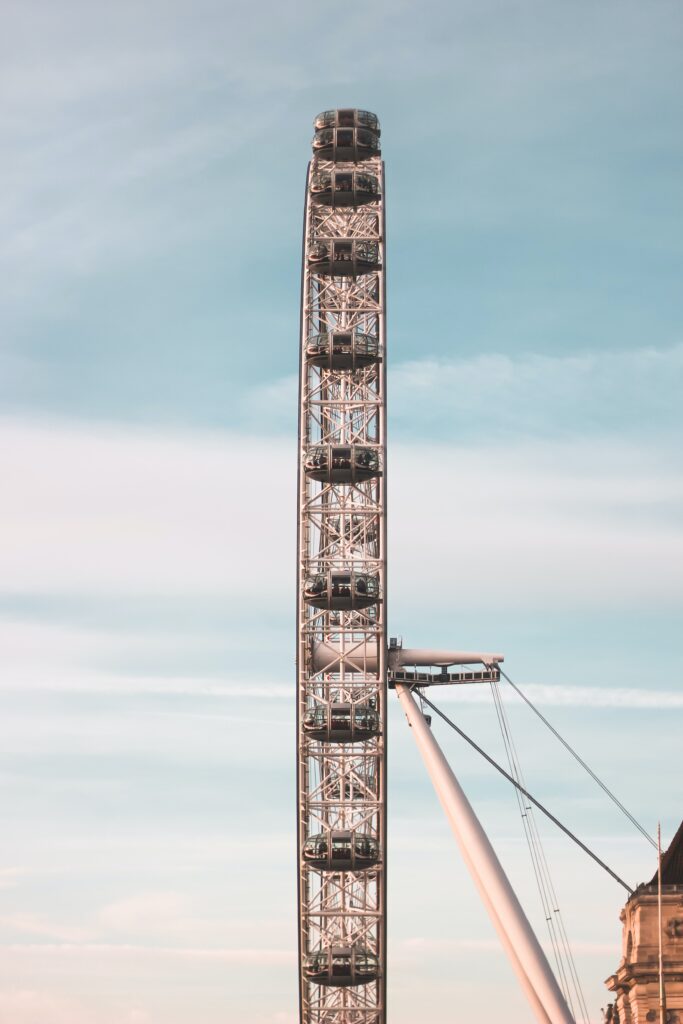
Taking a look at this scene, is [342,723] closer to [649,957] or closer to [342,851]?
[342,851]

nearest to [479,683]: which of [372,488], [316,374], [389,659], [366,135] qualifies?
[389,659]

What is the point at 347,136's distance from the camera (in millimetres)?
91625

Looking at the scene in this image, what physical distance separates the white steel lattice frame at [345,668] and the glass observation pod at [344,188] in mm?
1778

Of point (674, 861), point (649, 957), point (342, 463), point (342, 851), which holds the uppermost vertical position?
point (342, 463)

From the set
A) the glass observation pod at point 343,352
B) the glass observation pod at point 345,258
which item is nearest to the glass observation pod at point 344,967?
the glass observation pod at point 343,352

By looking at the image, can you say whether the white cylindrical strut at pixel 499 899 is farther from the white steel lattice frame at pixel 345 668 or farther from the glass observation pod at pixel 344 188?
the glass observation pod at pixel 344 188

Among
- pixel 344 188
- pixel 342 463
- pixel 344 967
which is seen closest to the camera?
pixel 342 463

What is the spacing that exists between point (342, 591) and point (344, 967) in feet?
52.2

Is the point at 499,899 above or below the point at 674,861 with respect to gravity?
below

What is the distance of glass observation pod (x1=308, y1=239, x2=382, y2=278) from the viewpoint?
89375mm

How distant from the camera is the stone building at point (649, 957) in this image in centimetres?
9788

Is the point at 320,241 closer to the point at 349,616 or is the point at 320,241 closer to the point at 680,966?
the point at 349,616

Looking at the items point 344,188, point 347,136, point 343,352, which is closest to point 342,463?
point 343,352

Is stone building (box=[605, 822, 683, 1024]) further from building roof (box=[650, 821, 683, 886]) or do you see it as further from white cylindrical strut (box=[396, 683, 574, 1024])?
white cylindrical strut (box=[396, 683, 574, 1024])
